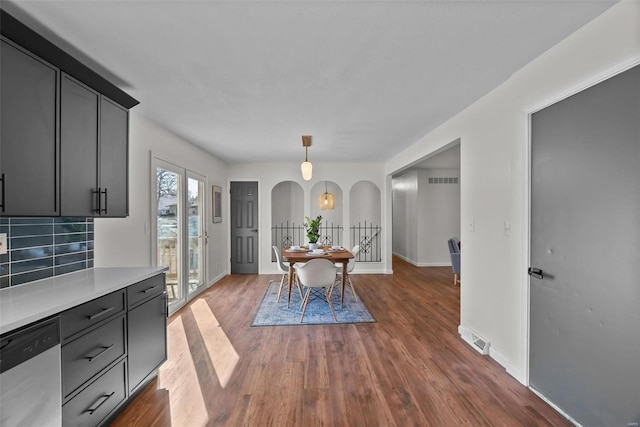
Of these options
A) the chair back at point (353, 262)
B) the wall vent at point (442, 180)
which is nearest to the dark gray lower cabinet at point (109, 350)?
the chair back at point (353, 262)

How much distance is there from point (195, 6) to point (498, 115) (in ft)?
8.12

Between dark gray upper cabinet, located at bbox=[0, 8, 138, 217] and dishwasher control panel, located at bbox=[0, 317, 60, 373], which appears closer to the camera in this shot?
dishwasher control panel, located at bbox=[0, 317, 60, 373]

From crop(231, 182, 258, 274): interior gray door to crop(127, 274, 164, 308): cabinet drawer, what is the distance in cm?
386

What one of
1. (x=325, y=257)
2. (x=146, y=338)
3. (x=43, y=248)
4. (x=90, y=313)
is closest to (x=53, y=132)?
(x=43, y=248)

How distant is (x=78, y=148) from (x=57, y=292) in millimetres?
962

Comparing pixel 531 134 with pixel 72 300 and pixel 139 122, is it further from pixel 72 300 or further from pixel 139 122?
pixel 139 122

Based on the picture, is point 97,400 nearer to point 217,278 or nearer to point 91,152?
point 91,152

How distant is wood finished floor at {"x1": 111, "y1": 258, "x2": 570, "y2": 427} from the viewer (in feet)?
5.86

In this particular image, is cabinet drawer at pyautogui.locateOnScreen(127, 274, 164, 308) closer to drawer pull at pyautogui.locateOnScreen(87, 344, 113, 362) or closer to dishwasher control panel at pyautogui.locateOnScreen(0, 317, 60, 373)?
drawer pull at pyautogui.locateOnScreen(87, 344, 113, 362)

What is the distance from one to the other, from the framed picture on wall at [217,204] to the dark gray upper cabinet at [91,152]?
293cm

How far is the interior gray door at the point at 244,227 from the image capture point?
240 inches

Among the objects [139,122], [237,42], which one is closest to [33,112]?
[237,42]

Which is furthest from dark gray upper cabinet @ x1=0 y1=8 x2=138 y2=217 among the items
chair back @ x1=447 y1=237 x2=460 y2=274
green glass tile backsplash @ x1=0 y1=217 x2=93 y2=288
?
chair back @ x1=447 y1=237 x2=460 y2=274

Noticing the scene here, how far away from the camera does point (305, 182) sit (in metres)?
6.08
